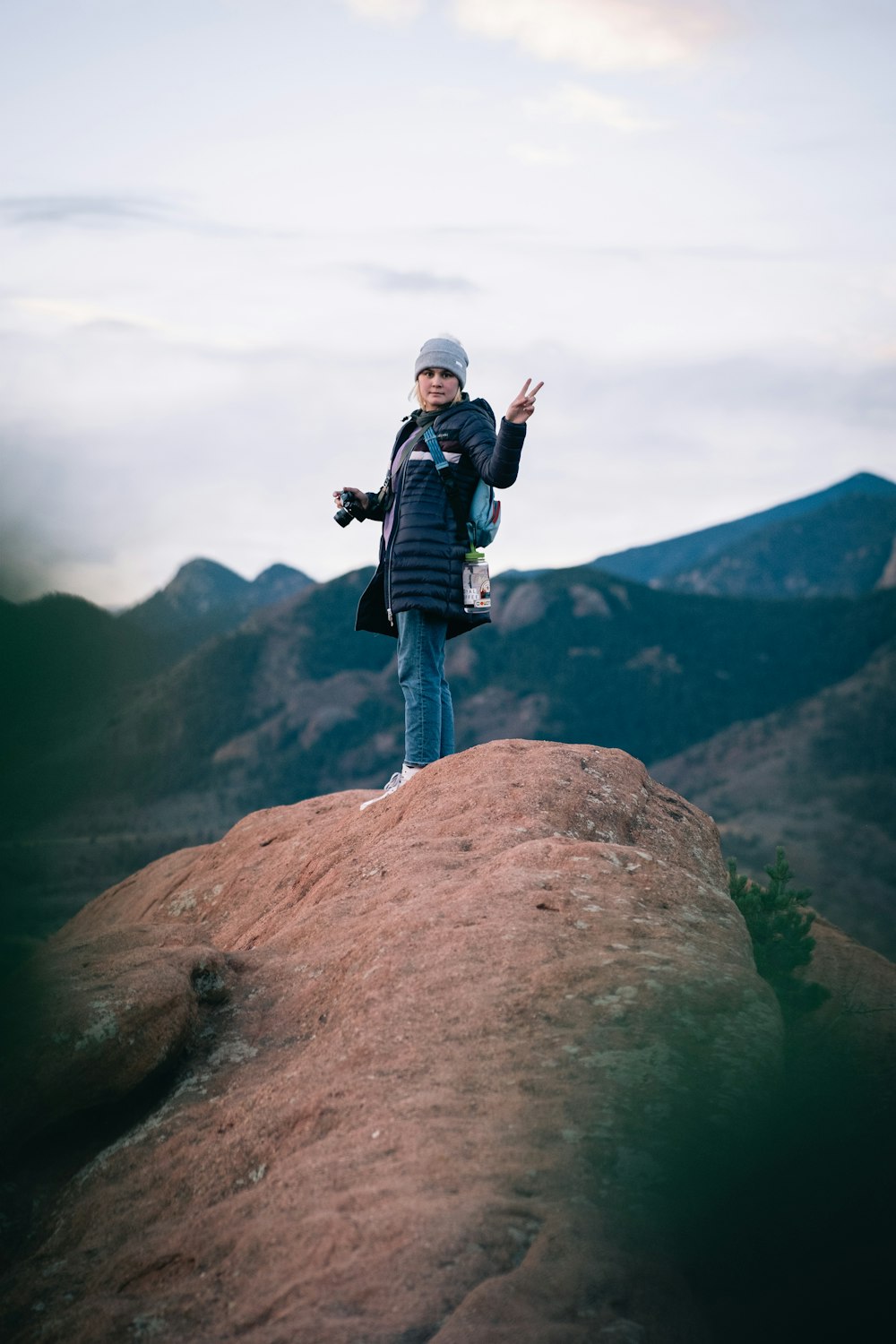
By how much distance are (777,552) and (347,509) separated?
276 ft

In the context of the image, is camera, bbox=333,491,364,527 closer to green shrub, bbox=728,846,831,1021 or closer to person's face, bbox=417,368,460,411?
person's face, bbox=417,368,460,411

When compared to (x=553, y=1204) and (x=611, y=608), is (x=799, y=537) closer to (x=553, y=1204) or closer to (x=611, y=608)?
(x=611, y=608)

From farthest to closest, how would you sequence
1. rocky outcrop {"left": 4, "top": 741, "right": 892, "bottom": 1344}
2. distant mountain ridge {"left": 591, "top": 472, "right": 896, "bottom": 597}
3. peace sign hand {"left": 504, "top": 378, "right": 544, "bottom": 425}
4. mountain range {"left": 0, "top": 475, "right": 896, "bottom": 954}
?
distant mountain ridge {"left": 591, "top": 472, "right": 896, "bottom": 597} < mountain range {"left": 0, "top": 475, "right": 896, "bottom": 954} < peace sign hand {"left": 504, "top": 378, "right": 544, "bottom": 425} < rocky outcrop {"left": 4, "top": 741, "right": 892, "bottom": 1344}

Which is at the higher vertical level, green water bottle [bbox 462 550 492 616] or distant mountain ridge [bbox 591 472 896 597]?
distant mountain ridge [bbox 591 472 896 597]

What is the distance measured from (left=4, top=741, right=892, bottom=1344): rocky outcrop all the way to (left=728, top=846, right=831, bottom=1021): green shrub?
2.36 metres

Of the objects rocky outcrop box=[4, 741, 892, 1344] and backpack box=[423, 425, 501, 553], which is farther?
backpack box=[423, 425, 501, 553]

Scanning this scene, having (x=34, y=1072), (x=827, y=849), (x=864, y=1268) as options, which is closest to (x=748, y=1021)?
(x=864, y=1268)

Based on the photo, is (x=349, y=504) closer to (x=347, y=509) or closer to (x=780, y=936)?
(x=347, y=509)

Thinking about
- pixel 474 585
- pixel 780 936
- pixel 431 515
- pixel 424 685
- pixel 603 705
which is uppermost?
pixel 603 705

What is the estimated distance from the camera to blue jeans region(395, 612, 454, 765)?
21.8 ft

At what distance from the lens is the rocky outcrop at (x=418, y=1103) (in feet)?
9.81

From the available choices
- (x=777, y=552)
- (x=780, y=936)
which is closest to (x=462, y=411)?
(x=780, y=936)

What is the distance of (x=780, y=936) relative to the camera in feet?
28.2

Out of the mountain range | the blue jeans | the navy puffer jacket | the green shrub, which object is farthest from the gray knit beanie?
the mountain range
